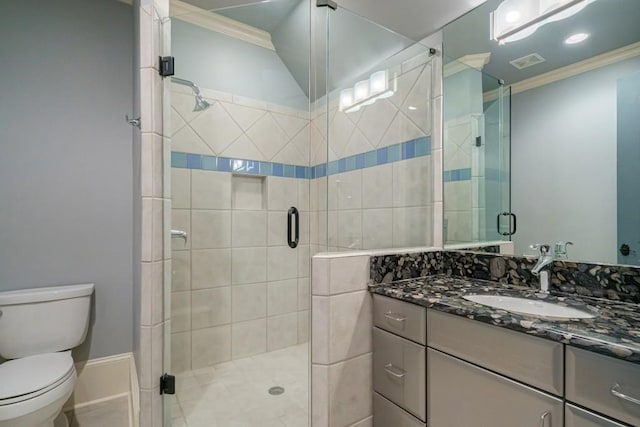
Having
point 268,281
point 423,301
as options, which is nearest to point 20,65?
point 268,281

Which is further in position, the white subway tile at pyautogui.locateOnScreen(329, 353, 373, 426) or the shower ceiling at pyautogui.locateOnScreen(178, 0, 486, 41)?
the shower ceiling at pyautogui.locateOnScreen(178, 0, 486, 41)

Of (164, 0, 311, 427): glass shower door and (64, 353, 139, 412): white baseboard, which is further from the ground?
(164, 0, 311, 427): glass shower door

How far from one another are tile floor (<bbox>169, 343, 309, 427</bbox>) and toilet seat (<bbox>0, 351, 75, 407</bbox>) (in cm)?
52

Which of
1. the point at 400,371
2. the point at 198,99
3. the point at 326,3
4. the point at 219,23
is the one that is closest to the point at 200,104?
the point at 198,99

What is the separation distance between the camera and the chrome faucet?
1.17m

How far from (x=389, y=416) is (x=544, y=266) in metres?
0.89

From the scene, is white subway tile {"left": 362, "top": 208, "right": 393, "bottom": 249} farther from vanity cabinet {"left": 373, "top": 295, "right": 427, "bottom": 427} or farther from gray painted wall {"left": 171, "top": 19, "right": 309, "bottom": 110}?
gray painted wall {"left": 171, "top": 19, "right": 309, "bottom": 110}

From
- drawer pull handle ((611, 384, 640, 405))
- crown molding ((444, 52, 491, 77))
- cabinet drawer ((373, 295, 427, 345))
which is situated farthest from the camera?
crown molding ((444, 52, 491, 77))

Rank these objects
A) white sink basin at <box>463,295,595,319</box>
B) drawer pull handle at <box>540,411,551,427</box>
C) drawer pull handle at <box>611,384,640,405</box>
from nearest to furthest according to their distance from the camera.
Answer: drawer pull handle at <box>611,384,640,405</box> < drawer pull handle at <box>540,411,551,427</box> < white sink basin at <box>463,295,595,319</box>

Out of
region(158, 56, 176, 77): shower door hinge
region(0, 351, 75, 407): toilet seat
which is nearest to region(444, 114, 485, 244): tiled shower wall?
region(158, 56, 176, 77): shower door hinge

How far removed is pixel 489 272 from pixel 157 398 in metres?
1.72

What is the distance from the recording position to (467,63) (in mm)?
1561

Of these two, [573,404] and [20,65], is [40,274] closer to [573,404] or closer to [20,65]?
[20,65]

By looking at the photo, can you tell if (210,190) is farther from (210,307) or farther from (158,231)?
(210,307)
